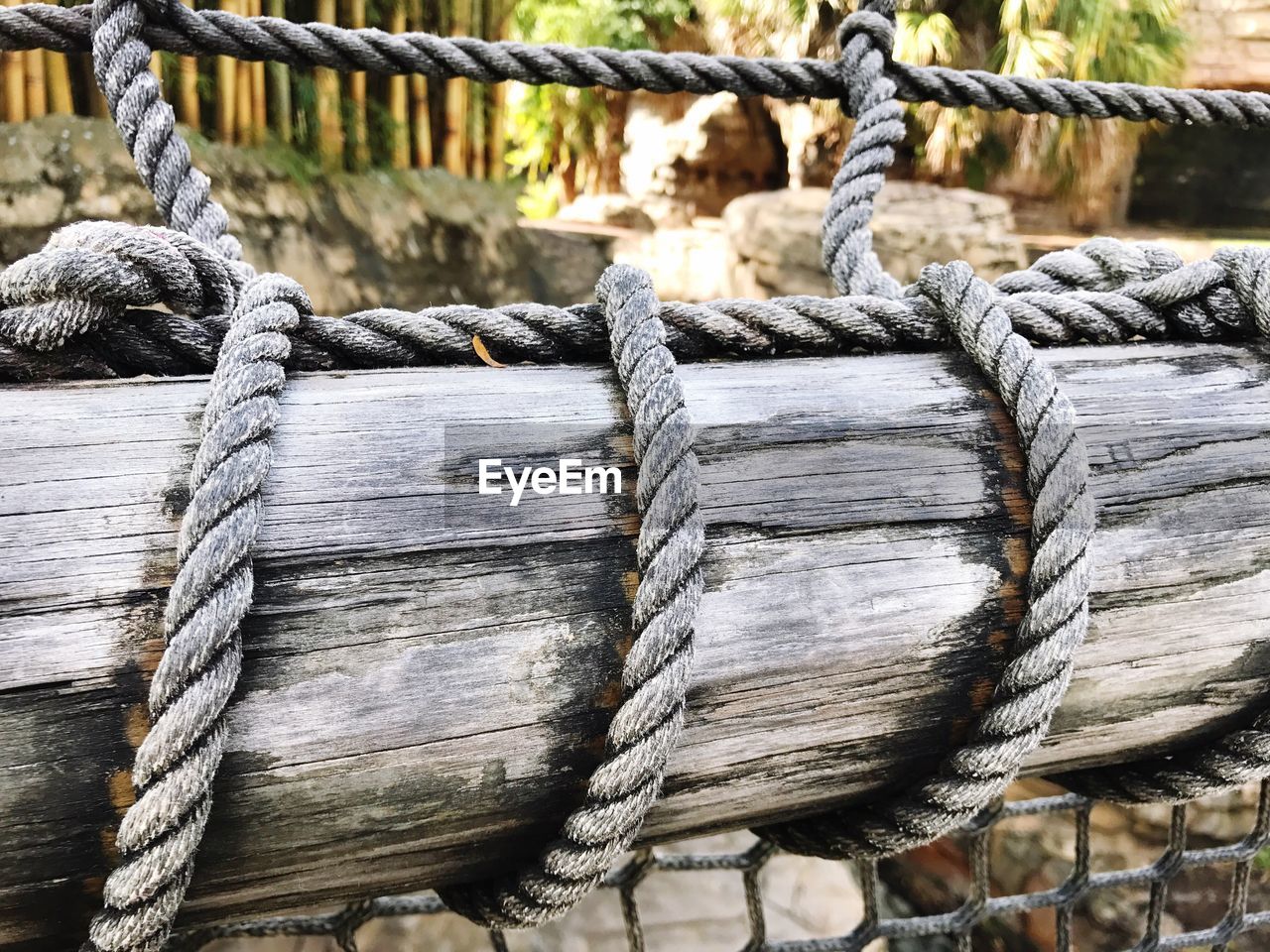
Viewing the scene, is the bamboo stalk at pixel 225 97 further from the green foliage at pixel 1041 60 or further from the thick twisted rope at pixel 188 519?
the green foliage at pixel 1041 60

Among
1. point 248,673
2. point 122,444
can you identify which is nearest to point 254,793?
point 248,673

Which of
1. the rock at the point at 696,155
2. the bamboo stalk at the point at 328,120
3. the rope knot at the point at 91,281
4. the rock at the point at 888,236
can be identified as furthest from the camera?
the rock at the point at 696,155

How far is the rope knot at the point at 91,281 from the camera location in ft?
1.69

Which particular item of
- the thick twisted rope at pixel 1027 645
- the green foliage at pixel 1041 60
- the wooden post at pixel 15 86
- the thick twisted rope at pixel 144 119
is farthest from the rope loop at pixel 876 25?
the green foliage at pixel 1041 60

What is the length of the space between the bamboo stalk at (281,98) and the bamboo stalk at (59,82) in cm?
47

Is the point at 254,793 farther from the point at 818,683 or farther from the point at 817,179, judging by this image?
the point at 817,179

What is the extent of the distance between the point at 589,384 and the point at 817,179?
18.9 feet

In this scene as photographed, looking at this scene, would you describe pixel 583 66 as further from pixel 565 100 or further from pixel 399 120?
pixel 565 100

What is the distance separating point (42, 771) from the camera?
410 millimetres

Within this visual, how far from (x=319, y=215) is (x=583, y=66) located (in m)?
1.61

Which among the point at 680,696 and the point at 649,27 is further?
the point at 649,27

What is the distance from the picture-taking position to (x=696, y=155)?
625cm

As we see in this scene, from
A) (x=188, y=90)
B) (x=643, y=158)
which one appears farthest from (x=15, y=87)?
(x=643, y=158)

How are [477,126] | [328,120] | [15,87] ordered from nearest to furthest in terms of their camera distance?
[15,87] < [328,120] < [477,126]
